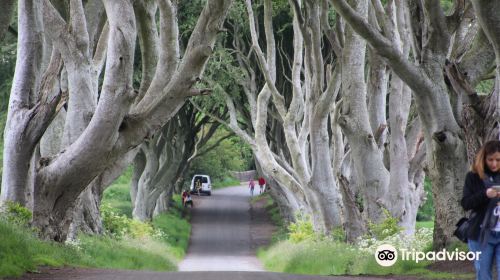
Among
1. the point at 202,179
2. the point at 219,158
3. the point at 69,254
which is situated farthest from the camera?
the point at 219,158

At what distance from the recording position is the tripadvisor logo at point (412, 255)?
1283cm

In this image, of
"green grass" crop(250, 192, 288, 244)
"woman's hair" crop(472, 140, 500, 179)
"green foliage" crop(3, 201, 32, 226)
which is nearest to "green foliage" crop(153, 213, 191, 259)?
"green grass" crop(250, 192, 288, 244)

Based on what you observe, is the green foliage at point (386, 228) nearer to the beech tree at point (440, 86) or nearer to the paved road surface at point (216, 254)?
the paved road surface at point (216, 254)

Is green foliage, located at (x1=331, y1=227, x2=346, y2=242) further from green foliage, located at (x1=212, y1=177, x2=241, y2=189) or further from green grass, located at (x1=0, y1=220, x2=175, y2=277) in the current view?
green foliage, located at (x1=212, y1=177, x2=241, y2=189)

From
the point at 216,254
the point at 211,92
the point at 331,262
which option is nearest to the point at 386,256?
Result: the point at 331,262

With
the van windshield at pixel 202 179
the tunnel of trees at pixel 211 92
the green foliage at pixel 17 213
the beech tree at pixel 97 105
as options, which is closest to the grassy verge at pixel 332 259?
the tunnel of trees at pixel 211 92

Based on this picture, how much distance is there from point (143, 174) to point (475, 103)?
82.4 feet

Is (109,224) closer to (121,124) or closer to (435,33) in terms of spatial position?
(121,124)

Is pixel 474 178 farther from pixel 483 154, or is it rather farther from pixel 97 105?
pixel 97 105

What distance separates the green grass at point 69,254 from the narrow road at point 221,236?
3118mm

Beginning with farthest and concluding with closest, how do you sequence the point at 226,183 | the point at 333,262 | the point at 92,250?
the point at 226,183 < the point at 92,250 < the point at 333,262

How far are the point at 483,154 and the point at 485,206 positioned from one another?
47 cm

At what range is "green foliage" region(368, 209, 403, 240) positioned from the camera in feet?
55.6

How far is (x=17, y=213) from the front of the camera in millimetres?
13336
